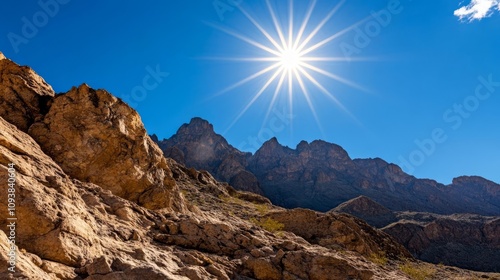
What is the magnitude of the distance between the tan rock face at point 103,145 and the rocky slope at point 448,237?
253 ft

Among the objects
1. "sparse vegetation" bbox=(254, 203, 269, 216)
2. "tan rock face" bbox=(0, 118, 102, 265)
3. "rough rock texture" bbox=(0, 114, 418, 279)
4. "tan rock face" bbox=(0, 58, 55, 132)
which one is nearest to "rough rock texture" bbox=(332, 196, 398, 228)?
"sparse vegetation" bbox=(254, 203, 269, 216)

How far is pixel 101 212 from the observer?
1212 cm

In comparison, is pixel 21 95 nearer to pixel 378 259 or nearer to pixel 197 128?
pixel 378 259

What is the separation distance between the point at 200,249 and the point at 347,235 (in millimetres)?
21427

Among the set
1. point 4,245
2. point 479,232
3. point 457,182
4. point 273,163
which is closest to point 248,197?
point 4,245

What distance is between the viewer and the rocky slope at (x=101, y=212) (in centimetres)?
845

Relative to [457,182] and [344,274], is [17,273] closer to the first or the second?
[344,274]

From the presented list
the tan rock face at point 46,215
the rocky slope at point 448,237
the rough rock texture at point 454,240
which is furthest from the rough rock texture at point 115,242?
the rough rock texture at point 454,240

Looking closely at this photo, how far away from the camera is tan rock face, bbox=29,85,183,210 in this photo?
15.5m

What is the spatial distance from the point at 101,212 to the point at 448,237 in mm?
96214

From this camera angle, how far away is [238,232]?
1576 centimetres

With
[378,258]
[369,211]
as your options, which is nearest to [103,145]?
[378,258]

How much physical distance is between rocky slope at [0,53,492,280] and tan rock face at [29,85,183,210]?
52 mm

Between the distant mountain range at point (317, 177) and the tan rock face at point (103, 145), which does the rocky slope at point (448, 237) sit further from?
the tan rock face at point (103, 145)
